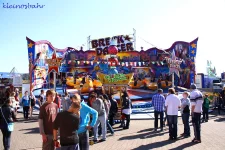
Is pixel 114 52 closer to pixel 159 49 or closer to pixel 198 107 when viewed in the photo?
pixel 159 49

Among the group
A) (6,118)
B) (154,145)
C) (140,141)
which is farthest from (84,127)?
(140,141)

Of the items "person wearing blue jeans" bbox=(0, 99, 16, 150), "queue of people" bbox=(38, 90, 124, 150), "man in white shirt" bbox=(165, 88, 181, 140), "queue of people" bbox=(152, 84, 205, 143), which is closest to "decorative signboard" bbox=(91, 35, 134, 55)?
"queue of people" bbox=(152, 84, 205, 143)

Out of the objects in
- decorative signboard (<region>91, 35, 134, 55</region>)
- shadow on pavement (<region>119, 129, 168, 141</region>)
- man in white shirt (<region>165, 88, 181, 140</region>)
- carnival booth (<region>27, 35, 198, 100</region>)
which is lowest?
shadow on pavement (<region>119, 129, 168, 141</region>)

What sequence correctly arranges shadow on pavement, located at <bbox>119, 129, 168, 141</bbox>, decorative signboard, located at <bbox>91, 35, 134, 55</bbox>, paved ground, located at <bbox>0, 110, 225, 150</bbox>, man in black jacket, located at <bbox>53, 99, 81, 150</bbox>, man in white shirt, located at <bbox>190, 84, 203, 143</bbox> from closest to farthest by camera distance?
man in black jacket, located at <bbox>53, 99, 81, 150</bbox>, paved ground, located at <bbox>0, 110, 225, 150</bbox>, man in white shirt, located at <bbox>190, 84, 203, 143</bbox>, shadow on pavement, located at <bbox>119, 129, 168, 141</bbox>, decorative signboard, located at <bbox>91, 35, 134, 55</bbox>

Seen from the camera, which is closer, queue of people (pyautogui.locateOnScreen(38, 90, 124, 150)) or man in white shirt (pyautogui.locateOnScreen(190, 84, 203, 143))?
queue of people (pyautogui.locateOnScreen(38, 90, 124, 150))

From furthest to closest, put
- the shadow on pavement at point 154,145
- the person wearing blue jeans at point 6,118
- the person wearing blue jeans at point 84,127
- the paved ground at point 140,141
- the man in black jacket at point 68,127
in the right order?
the paved ground at point 140,141 → the shadow on pavement at point 154,145 → the person wearing blue jeans at point 6,118 → the person wearing blue jeans at point 84,127 → the man in black jacket at point 68,127

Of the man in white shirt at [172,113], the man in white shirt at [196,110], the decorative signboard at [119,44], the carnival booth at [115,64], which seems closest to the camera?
the man in white shirt at [196,110]

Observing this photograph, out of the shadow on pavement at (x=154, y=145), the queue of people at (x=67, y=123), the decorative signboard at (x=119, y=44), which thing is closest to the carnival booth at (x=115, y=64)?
the decorative signboard at (x=119, y=44)

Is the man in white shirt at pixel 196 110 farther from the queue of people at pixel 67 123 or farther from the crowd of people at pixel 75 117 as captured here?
the queue of people at pixel 67 123

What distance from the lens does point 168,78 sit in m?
28.3

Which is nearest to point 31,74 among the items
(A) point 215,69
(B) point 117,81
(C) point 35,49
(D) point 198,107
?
(C) point 35,49

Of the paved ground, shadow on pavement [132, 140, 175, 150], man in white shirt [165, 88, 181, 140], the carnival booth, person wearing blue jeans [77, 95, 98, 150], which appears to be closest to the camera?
person wearing blue jeans [77, 95, 98, 150]

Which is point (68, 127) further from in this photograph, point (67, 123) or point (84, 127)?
point (84, 127)

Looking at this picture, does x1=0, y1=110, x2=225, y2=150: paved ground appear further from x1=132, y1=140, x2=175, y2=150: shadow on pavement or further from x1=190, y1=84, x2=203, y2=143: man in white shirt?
x1=190, y1=84, x2=203, y2=143: man in white shirt
